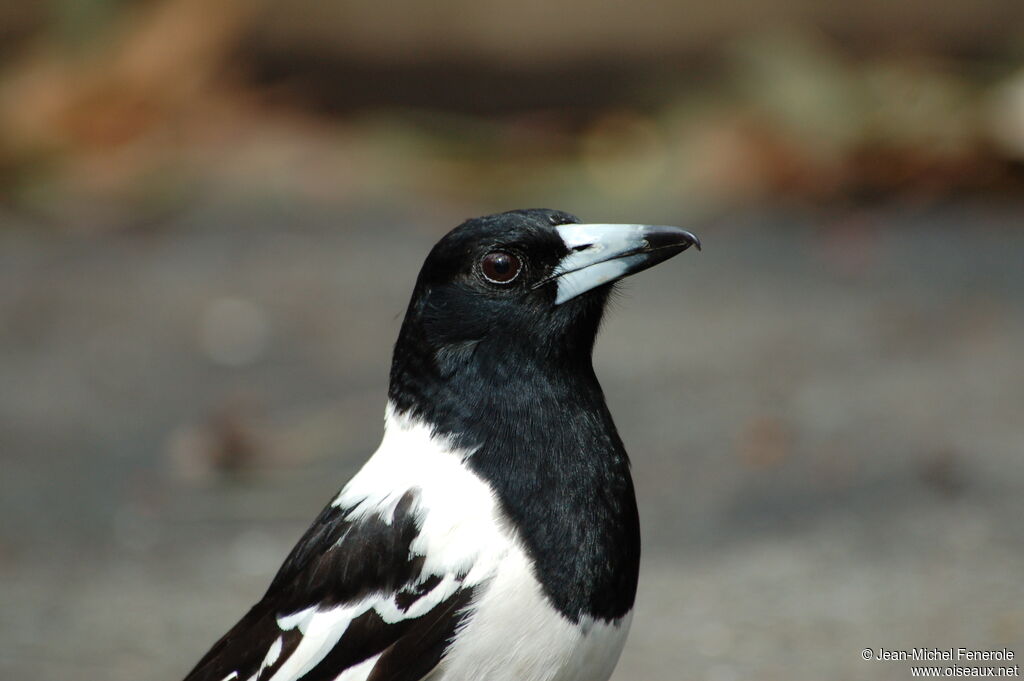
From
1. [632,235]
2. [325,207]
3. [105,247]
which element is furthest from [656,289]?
[632,235]

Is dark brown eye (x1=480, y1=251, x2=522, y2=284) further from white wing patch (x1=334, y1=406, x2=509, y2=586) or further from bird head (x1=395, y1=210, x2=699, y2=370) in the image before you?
white wing patch (x1=334, y1=406, x2=509, y2=586)

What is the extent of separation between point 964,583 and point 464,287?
1731 mm

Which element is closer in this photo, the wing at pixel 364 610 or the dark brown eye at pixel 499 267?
the wing at pixel 364 610

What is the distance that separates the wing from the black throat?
5.6 inches

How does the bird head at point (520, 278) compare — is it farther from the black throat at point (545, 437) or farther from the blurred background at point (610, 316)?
the blurred background at point (610, 316)

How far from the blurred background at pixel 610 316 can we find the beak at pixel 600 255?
3.83 feet

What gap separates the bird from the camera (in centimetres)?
210

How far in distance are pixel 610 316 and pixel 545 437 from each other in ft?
8.52

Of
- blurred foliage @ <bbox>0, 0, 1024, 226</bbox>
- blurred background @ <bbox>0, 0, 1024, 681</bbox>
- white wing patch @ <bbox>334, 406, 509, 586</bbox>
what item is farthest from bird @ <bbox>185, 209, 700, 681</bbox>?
blurred foliage @ <bbox>0, 0, 1024, 226</bbox>

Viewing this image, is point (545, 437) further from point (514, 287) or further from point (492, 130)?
point (492, 130)

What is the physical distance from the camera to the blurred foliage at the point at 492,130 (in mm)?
6352

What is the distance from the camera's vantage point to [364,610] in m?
2.20

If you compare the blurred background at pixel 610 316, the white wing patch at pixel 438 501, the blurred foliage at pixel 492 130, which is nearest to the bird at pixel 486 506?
the white wing patch at pixel 438 501

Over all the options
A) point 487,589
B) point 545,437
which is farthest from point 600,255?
point 487,589
